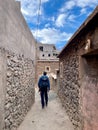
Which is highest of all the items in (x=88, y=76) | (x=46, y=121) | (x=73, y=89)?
(x=88, y=76)

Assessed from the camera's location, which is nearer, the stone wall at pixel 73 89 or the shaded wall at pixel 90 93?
the shaded wall at pixel 90 93

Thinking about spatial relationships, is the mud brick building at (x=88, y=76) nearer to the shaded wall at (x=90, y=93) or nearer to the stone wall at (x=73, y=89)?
the shaded wall at (x=90, y=93)

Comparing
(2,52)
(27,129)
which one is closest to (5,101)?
(2,52)

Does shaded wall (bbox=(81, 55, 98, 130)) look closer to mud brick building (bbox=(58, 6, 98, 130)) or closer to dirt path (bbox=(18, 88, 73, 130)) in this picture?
mud brick building (bbox=(58, 6, 98, 130))

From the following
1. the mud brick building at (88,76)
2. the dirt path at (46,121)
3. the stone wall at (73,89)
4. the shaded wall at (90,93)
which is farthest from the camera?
Answer: the dirt path at (46,121)

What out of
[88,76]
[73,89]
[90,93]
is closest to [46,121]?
[73,89]

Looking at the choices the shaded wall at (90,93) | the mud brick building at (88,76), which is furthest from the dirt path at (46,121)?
the shaded wall at (90,93)

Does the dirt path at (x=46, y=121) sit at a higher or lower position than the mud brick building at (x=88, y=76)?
lower

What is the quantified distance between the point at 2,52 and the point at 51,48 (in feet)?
111

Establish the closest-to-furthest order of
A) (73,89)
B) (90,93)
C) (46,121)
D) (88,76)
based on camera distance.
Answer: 1. (90,93)
2. (88,76)
3. (73,89)
4. (46,121)

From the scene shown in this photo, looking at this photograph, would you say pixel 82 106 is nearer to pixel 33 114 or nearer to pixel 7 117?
pixel 7 117

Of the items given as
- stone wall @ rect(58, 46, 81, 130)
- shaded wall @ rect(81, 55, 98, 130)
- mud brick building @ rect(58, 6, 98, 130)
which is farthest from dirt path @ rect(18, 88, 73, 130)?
shaded wall @ rect(81, 55, 98, 130)

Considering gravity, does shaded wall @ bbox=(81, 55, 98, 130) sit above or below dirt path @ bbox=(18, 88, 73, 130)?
above

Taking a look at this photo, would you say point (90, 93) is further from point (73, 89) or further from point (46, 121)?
point (46, 121)
